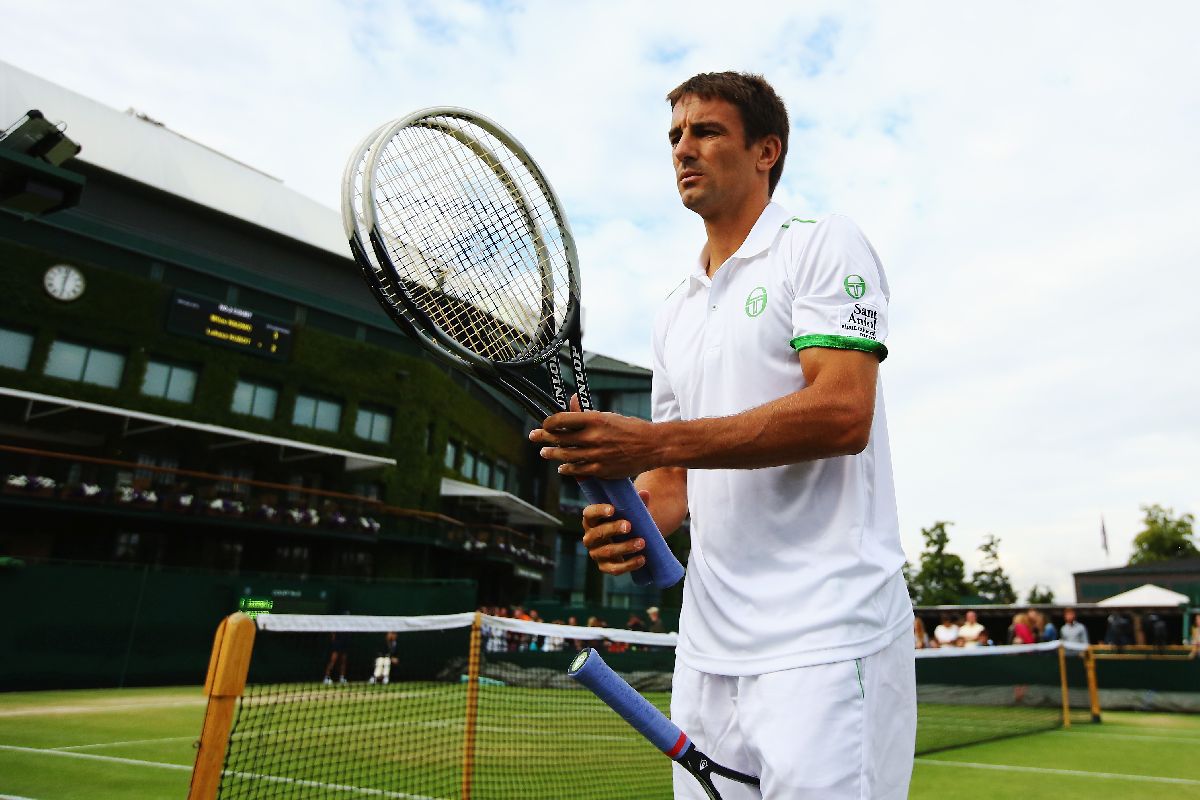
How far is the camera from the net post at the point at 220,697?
3.38 metres

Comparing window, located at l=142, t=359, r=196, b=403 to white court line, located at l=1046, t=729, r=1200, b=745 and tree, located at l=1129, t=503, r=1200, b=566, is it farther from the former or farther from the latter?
tree, located at l=1129, t=503, r=1200, b=566

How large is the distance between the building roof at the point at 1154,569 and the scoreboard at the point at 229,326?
41.7 metres

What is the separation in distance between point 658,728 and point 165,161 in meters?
38.7

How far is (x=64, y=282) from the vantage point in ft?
89.2

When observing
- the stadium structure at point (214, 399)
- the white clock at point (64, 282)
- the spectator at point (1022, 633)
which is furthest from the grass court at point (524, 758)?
the white clock at point (64, 282)

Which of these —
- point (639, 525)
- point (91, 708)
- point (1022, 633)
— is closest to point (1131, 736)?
point (1022, 633)

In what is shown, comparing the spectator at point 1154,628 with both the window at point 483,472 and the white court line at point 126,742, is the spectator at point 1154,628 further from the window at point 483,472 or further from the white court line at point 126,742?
the window at point 483,472

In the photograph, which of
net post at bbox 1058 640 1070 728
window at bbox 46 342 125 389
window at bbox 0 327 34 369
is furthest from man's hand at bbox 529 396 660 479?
window at bbox 46 342 125 389

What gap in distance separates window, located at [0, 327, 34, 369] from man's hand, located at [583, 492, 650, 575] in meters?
29.5

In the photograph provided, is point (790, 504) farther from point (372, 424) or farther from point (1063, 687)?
point (372, 424)

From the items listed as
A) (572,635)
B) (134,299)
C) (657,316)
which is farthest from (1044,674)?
(134,299)

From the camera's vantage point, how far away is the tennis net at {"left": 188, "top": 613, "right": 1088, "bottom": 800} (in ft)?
20.1

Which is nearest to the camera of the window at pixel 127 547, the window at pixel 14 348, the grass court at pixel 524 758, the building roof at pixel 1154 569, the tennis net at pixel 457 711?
the tennis net at pixel 457 711

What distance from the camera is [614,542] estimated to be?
1.96m
